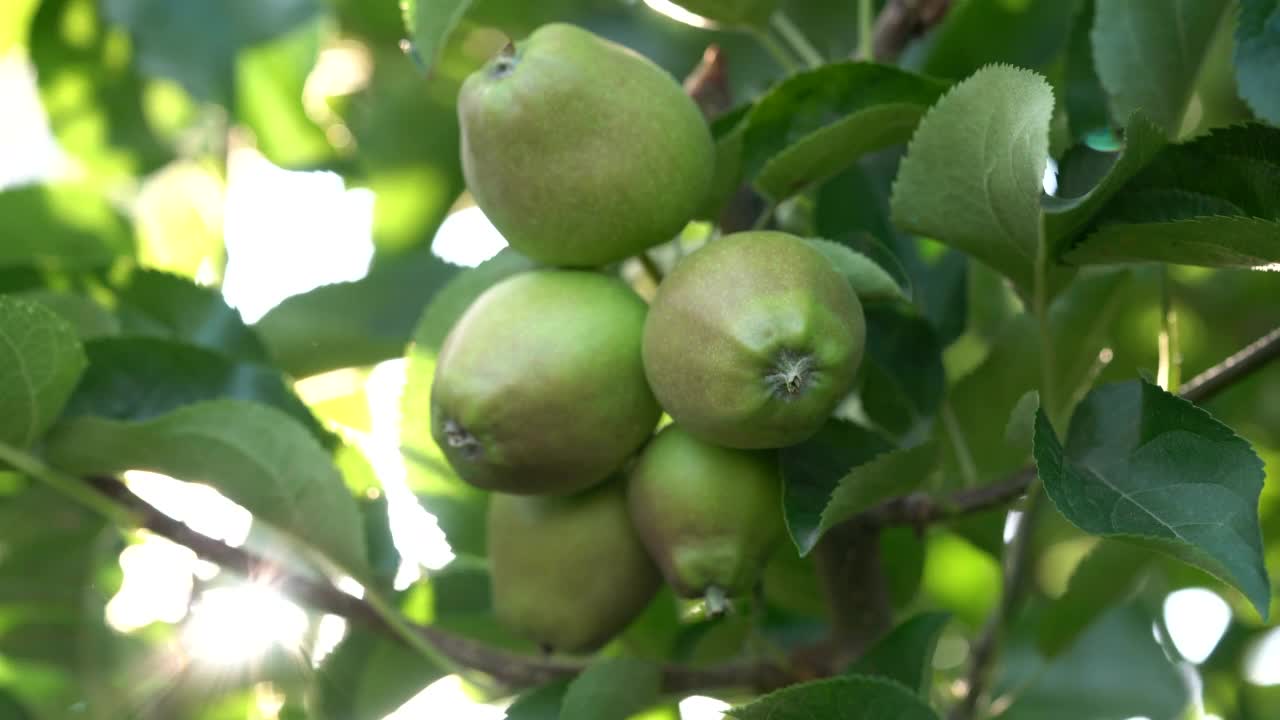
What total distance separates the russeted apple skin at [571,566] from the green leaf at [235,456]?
0.16 meters

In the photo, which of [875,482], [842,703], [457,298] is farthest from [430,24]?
[842,703]

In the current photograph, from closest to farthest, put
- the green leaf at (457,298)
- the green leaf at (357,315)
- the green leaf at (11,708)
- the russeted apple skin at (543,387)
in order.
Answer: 1. the russeted apple skin at (543,387)
2. the green leaf at (457,298)
3. the green leaf at (11,708)
4. the green leaf at (357,315)

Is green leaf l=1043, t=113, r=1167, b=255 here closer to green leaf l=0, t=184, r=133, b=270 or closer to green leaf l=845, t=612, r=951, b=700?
green leaf l=845, t=612, r=951, b=700

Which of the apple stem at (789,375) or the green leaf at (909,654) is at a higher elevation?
the apple stem at (789,375)

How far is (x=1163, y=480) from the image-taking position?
0.83 metres

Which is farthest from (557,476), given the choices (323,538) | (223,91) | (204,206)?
(204,206)

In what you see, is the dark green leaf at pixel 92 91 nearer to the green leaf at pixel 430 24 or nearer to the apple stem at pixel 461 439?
the green leaf at pixel 430 24

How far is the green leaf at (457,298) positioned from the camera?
112cm

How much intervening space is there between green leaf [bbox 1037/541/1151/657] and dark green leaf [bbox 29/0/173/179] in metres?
1.31

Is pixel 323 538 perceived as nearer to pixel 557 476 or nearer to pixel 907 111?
pixel 557 476

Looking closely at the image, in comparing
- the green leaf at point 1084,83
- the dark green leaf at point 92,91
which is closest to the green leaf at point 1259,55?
the green leaf at point 1084,83

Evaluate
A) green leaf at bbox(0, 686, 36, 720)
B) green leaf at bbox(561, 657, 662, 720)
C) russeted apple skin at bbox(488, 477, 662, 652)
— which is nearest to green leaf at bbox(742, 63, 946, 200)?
russeted apple skin at bbox(488, 477, 662, 652)

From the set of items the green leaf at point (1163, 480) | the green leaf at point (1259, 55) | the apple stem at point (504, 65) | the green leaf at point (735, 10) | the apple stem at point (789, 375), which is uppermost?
the apple stem at point (504, 65)

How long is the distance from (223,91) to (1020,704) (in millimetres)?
1144
